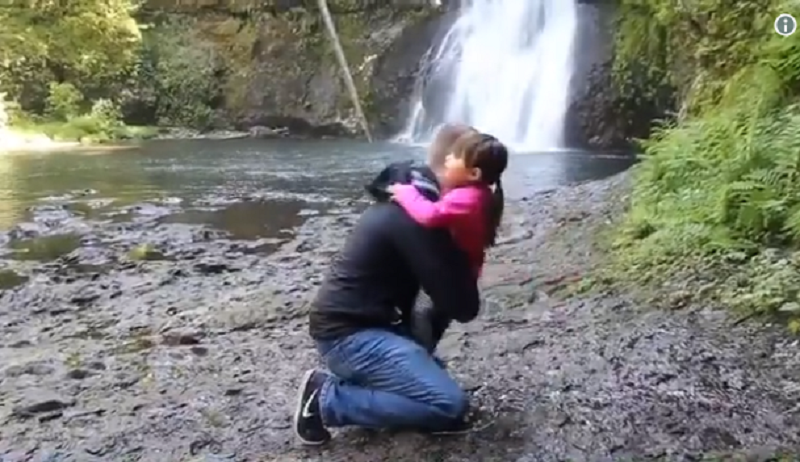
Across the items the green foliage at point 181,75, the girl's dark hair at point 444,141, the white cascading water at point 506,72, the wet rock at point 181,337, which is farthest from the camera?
the green foliage at point 181,75

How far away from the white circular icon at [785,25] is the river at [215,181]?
15.8 ft

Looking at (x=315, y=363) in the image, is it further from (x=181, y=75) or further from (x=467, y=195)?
(x=181, y=75)

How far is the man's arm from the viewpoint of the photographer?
3475mm

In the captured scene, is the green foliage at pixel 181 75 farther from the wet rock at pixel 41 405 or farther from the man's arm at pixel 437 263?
the man's arm at pixel 437 263

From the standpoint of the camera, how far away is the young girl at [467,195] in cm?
343

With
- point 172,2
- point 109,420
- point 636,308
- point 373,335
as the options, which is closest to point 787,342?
point 636,308

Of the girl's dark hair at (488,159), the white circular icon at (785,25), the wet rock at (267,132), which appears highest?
the white circular icon at (785,25)

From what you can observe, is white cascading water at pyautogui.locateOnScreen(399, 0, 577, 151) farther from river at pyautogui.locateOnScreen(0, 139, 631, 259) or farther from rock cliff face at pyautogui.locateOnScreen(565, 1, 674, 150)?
river at pyautogui.locateOnScreen(0, 139, 631, 259)

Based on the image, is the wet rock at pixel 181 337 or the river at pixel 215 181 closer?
the wet rock at pixel 181 337

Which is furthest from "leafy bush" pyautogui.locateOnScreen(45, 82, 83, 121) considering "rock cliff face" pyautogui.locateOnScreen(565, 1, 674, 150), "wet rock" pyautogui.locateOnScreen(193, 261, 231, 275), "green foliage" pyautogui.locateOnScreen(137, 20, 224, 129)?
"wet rock" pyautogui.locateOnScreen(193, 261, 231, 275)

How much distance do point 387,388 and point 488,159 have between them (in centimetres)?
94

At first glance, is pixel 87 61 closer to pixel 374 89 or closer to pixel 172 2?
pixel 172 2

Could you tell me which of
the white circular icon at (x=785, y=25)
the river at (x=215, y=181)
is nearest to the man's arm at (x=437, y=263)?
the white circular icon at (x=785, y=25)

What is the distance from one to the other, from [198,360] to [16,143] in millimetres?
19684
